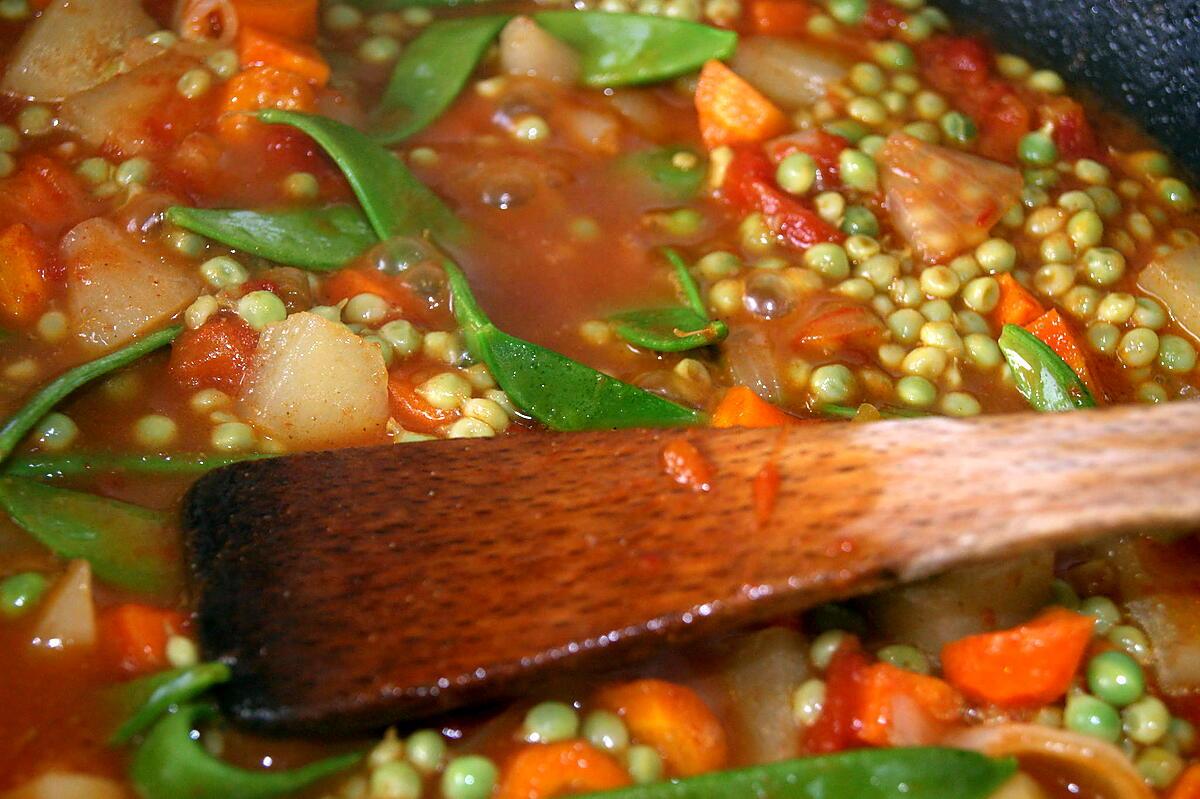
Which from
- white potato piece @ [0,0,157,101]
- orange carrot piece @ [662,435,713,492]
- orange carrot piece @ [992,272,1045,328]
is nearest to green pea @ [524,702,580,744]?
orange carrot piece @ [662,435,713,492]

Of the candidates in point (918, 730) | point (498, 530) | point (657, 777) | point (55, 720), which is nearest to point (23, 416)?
point (55, 720)

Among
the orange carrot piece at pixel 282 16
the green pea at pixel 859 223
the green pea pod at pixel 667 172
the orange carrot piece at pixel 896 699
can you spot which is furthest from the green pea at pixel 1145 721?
the orange carrot piece at pixel 282 16

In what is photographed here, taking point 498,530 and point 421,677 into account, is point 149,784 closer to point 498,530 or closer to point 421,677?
point 421,677

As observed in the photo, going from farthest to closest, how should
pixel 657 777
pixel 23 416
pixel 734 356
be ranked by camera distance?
pixel 734 356 → pixel 23 416 → pixel 657 777

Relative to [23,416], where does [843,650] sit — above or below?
below

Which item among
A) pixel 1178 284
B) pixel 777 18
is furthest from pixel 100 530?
pixel 1178 284

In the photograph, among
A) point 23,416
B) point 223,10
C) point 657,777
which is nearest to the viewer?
point 657,777
